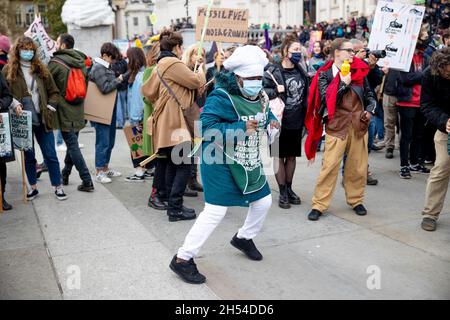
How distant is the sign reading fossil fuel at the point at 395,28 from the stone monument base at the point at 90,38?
29.9 feet

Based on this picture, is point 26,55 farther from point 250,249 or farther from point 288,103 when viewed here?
point 250,249

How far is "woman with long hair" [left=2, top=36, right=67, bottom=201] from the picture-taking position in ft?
19.7

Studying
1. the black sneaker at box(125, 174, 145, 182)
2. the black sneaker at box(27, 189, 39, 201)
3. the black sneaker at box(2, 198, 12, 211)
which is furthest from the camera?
the black sneaker at box(125, 174, 145, 182)

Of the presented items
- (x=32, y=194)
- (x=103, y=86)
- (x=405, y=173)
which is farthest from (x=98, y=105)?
(x=405, y=173)

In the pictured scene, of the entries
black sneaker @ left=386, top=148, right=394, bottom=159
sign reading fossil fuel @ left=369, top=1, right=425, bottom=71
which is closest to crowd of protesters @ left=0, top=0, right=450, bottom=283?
sign reading fossil fuel @ left=369, top=1, right=425, bottom=71

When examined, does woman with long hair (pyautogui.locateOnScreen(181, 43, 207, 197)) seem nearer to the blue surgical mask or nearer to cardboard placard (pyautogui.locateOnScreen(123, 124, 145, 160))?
cardboard placard (pyautogui.locateOnScreen(123, 124, 145, 160))

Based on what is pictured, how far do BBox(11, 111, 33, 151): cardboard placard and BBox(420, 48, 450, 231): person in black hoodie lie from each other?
14.1 feet

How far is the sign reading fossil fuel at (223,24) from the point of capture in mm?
6891

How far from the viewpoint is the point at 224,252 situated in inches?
182

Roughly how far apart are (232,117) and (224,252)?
4.29 feet

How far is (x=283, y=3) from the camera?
51031 mm

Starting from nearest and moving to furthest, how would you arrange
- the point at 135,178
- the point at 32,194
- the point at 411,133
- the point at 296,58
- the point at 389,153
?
1. the point at 296,58
2. the point at 32,194
3. the point at 135,178
4. the point at 411,133
5. the point at 389,153

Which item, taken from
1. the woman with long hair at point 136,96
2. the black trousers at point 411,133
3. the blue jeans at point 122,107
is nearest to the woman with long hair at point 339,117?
the black trousers at point 411,133
